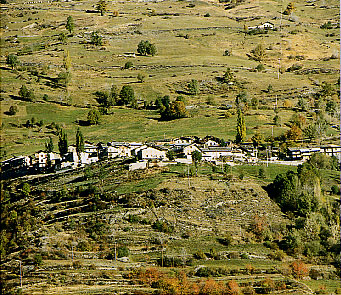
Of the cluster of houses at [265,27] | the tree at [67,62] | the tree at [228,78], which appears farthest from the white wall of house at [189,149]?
the cluster of houses at [265,27]

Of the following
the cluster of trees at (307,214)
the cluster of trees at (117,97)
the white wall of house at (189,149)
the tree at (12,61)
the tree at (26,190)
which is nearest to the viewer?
the cluster of trees at (307,214)

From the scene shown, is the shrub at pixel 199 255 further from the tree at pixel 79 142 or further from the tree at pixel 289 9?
the tree at pixel 289 9

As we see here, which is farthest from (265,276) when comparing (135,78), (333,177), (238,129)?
(135,78)

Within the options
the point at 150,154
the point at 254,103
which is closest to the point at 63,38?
the point at 254,103

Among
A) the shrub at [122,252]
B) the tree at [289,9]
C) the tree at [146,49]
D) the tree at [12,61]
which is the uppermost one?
the tree at [289,9]

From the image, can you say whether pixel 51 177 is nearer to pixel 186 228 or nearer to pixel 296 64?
pixel 186 228

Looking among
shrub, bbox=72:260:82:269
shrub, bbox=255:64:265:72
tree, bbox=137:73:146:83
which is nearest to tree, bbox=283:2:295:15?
shrub, bbox=255:64:265:72
